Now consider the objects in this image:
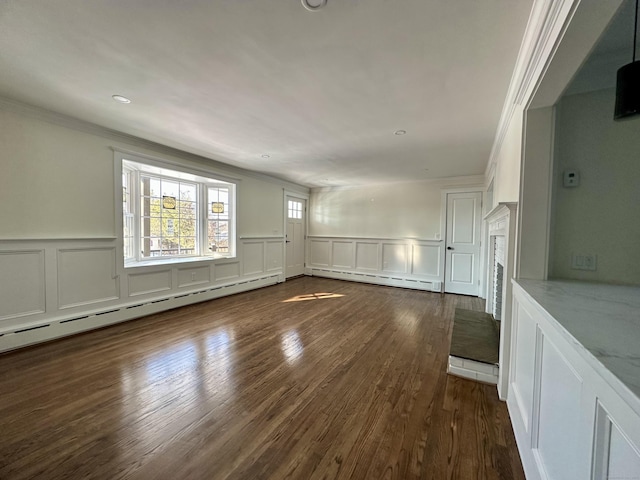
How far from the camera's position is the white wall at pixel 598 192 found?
1.54 metres

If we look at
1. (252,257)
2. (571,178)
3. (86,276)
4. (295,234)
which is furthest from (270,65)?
(295,234)

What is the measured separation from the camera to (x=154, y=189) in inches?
158

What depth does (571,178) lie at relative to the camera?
164cm

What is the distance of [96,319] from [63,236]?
104 centimetres

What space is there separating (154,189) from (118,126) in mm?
1155

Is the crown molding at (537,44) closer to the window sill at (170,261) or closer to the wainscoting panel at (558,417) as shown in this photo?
the wainscoting panel at (558,417)

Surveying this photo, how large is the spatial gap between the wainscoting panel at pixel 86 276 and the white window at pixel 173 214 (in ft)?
1.33

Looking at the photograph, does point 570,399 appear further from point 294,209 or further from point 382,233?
point 294,209

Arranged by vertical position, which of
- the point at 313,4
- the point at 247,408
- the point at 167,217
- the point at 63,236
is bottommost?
the point at 247,408

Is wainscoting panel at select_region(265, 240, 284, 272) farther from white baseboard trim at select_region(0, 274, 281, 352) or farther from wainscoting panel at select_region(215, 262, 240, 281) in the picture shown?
white baseboard trim at select_region(0, 274, 281, 352)

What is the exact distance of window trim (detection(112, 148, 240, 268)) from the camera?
3326 millimetres

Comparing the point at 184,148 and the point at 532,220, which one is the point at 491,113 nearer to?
the point at 532,220

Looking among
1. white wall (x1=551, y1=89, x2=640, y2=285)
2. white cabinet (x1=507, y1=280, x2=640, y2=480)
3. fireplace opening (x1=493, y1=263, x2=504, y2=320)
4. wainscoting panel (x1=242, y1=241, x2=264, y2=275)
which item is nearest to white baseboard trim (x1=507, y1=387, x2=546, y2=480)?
white cabinet (x1=507, y1=280, x2=640, y2=480)

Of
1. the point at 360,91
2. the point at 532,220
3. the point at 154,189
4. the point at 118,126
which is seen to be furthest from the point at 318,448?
the point at 154,189
